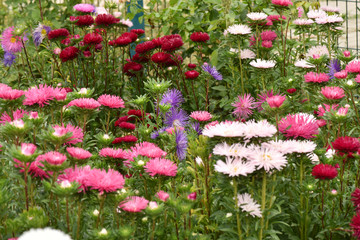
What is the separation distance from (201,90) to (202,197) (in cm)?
198

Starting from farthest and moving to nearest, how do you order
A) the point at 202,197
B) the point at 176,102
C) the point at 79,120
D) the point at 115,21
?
the point at 115,21, the point at 176,102, the point at 79,120, the point at 202,197

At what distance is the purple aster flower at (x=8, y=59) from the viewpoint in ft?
13.7

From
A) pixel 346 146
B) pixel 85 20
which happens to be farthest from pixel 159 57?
pixel 346 146

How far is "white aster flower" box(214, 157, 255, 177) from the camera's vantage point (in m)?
1.70

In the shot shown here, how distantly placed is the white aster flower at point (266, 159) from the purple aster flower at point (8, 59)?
9.83ft

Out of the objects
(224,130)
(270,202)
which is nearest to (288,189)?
(270,202)

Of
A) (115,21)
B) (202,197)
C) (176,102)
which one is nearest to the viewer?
(202,197)

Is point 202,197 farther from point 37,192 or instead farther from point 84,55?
point 84,55

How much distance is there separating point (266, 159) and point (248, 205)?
0.20 metres

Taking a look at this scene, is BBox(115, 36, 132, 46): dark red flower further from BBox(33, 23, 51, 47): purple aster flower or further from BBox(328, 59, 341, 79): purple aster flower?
BBox(328, 59, 341, 79): purple aster flower

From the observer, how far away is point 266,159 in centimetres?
173

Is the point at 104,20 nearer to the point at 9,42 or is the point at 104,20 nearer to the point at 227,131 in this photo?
the point at 9,42

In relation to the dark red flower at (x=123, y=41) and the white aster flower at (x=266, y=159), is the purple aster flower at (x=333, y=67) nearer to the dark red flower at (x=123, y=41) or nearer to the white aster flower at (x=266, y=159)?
the dark red flower at (x=123, y=41)

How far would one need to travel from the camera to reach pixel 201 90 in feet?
13.3
